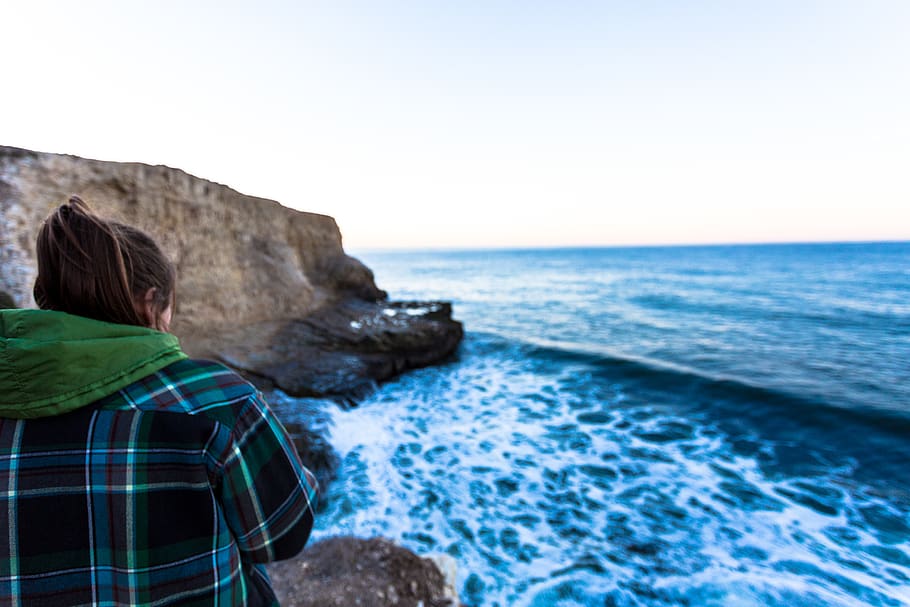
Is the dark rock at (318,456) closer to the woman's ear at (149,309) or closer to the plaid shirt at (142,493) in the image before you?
the plaid shirt at (142,493)

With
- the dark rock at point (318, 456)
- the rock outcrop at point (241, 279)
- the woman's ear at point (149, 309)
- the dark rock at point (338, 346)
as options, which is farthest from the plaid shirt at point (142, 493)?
the dark rock at point (338, 346)

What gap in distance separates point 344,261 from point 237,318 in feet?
15.0

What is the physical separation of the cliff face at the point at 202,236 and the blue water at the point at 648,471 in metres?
3.26

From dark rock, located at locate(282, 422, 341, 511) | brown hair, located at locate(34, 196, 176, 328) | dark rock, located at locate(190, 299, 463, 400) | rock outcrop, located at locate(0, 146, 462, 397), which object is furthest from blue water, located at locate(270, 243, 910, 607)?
brown hair, located at locate(34, 196, 176, 328)

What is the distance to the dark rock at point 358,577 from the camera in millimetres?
3035

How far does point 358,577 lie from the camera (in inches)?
128

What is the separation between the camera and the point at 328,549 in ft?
11.8

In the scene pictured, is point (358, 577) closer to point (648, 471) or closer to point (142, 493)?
point (142, 493)

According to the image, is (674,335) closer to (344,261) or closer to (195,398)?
(344,261)

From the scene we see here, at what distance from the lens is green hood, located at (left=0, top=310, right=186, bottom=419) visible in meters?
0.86

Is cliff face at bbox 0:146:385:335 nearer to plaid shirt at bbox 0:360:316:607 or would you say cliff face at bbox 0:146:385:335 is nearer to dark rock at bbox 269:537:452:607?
dark rock at bbox 269:537:452:607

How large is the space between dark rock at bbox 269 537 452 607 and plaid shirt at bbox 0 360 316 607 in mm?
2394

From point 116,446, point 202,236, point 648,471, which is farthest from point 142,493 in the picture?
point 202,236

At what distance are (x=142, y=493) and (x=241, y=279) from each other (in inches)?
363
